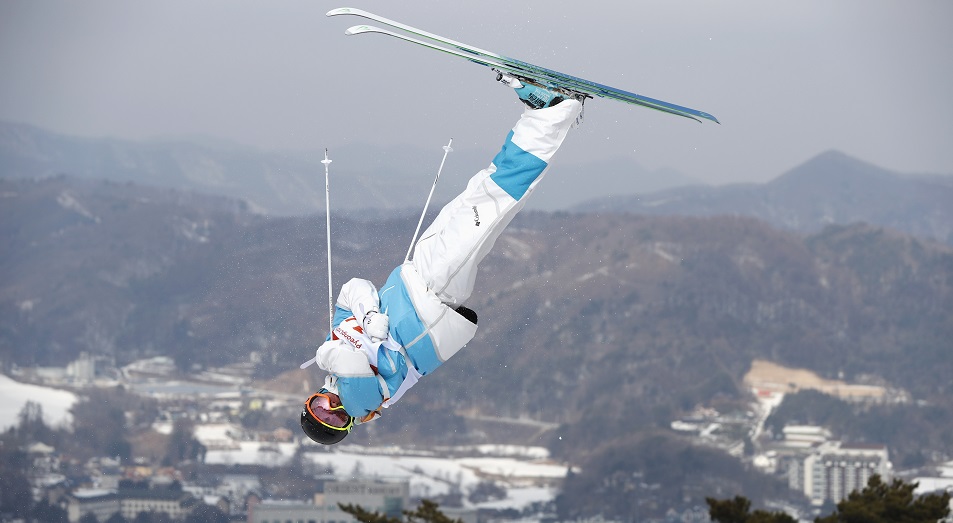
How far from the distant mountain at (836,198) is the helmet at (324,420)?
146 m

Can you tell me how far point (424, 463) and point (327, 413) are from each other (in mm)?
108484

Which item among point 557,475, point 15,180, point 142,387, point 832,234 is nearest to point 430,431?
point 557,475

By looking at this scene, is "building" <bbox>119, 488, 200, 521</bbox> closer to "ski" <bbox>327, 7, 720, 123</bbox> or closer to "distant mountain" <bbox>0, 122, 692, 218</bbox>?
"distant mountain" <bbox>0, 122, 692, 218</bbox>

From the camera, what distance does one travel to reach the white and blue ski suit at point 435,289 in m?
9.86

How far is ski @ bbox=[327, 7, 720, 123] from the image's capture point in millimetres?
8750

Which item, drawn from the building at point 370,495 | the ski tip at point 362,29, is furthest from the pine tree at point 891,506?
the building at point 370,495

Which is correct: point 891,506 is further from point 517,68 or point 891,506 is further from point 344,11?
point 344,11

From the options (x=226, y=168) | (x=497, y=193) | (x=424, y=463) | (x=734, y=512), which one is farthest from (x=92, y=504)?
(x=497, y=193)

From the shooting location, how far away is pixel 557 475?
12025cm

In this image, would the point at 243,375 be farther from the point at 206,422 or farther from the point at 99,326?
the point at 99,326

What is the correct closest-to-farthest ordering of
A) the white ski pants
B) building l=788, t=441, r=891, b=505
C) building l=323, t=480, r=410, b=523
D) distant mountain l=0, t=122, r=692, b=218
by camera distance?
the white ski pants → building l=323, t=480, r=410, b=523 → building l=788, t=441, r=891, b=505 → distant mountain l=0, t=122, r=692, b=218

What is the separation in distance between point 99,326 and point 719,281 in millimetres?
59099

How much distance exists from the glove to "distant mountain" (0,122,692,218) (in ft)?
333

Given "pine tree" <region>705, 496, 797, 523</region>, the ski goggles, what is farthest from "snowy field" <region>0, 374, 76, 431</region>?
the ski goggles
